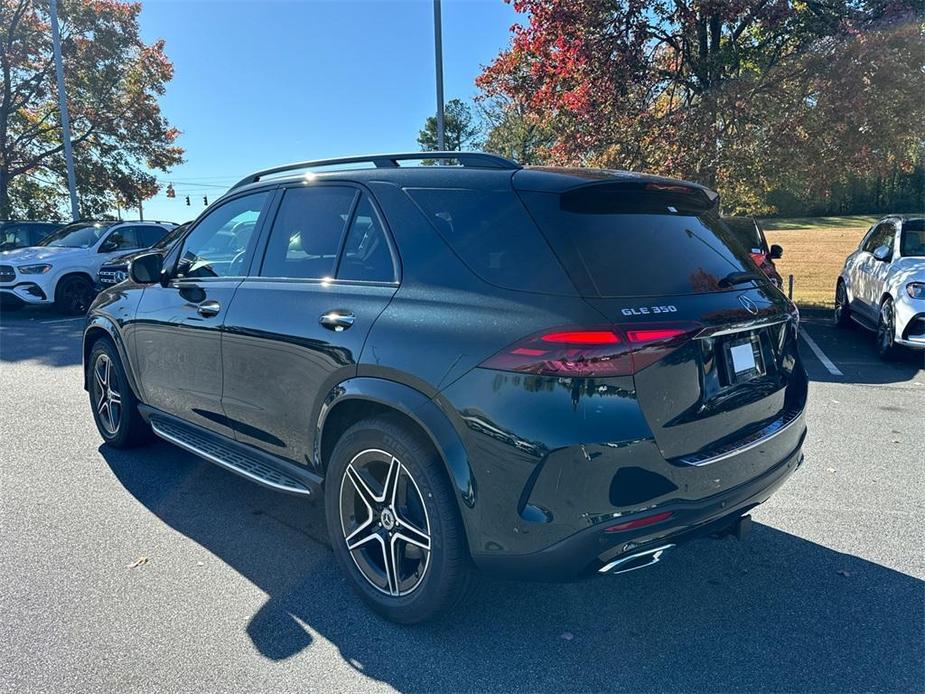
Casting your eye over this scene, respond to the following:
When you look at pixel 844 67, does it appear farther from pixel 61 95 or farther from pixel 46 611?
pixel 61 95

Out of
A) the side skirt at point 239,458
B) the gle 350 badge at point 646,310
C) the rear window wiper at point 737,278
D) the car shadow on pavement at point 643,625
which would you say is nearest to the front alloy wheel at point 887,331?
the car shadow on pavement at point 643,625

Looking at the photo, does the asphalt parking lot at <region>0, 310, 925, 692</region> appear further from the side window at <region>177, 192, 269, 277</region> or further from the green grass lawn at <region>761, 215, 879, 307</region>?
the green grass lawn at <region>761, 215, 879, 307</region>

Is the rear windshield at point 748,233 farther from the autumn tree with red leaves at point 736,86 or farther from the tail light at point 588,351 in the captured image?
the tail light at point 588,351

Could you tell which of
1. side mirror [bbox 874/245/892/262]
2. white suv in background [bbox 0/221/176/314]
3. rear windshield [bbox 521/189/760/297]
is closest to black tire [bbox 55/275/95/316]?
white suv in background [bbox 0/221/176/314]

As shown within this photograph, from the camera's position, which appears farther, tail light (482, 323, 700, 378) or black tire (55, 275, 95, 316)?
black tire (55, 275, 95, 316)

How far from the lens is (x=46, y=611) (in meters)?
2.84

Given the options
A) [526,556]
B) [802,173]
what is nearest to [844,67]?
[802,173]

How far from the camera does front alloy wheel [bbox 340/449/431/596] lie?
264cm

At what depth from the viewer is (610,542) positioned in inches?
86.4

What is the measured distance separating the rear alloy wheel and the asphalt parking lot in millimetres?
6112

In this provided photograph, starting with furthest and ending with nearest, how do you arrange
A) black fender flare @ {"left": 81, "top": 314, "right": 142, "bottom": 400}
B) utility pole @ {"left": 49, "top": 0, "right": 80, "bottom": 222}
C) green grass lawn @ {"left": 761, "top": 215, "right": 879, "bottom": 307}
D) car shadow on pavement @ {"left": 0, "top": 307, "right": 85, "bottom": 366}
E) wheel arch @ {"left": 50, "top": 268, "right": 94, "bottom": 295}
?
utility pole @ {"left": 49, "top": 0, "right": 80, "bottom": 222}
green grass lawn @ {"left": 761, "top": 215, "right": 879, "bottom": 307}
wheel arch @ {"left": 50, "top": 268, "right": 94, "bottom": 295}
car shadow on pavement @ {"left": 0, "top": 307, "right": 85, "bottom": 366}
black fender flare @ {"left": 81, "top": 314, "right": 142, "bottom": 400}

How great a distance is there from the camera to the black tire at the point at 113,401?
464 cm

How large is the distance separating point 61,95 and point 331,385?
18.2 metres

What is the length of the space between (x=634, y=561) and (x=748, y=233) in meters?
9.04
